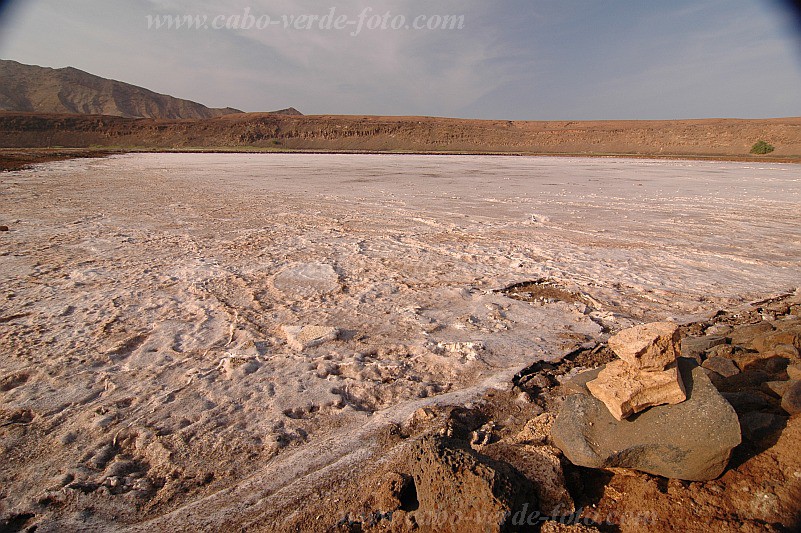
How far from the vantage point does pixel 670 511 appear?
1543 millimetres

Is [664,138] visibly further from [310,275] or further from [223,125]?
[310,275]

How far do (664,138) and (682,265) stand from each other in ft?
199

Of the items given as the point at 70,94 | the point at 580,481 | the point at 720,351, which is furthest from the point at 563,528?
the point at 70,94

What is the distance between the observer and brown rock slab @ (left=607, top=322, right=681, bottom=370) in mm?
1710

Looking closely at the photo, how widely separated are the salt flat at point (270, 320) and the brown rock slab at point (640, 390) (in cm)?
81

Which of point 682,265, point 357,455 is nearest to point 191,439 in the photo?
point 357,455

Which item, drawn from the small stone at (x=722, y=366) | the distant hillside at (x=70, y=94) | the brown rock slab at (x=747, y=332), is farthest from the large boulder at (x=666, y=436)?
the distant hillside at (x=70, y=94)

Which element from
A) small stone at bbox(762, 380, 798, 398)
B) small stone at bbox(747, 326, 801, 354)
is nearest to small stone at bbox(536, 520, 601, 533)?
small stone at bbox(762, 380, 798, 398)

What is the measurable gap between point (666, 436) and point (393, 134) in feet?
197

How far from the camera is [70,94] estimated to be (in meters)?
107

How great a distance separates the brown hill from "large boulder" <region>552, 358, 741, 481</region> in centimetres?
5135

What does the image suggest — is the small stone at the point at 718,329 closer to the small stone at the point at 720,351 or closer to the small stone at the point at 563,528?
the small stone at the point at 720,351

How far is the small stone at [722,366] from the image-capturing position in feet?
8.09

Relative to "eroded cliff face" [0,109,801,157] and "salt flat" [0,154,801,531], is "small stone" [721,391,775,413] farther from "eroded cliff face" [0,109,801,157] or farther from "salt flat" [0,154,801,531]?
"eroded cliff face" [0,109,801,157]
